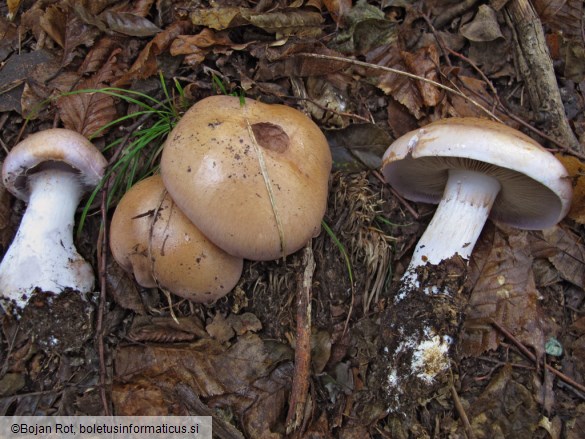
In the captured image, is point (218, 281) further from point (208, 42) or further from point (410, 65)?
point (410, 65)

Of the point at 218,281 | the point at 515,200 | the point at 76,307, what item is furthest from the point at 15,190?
the point at 515,200

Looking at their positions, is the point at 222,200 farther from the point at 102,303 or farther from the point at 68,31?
the point at 68,31

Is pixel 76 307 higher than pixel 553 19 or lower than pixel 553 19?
lower

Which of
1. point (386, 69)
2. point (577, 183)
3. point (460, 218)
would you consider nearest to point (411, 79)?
point (386, 69)

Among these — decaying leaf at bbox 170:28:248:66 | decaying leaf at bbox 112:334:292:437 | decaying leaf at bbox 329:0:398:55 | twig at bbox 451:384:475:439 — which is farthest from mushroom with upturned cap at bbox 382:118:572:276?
decaying leaf at bbox 170:28:248:66

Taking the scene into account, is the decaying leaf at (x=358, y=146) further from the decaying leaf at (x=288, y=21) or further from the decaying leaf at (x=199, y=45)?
the decaying leaf at (x=199, y=45)

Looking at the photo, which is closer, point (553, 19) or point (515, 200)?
point (515, 200)
